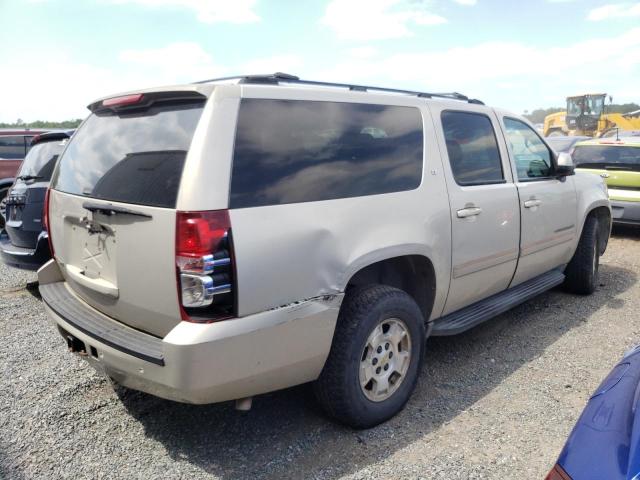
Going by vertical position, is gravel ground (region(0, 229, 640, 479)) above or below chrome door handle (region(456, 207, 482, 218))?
below

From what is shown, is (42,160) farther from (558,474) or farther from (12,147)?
(12,147)

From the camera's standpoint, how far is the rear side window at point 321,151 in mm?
2381

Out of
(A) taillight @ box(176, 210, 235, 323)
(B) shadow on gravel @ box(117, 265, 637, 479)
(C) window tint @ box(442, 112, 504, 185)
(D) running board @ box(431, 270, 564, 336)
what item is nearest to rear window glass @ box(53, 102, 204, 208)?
(A) taillight @ box(176, 210, 235, 323)

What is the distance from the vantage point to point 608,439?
5.33 feet

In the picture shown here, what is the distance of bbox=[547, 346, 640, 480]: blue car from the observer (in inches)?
58.9

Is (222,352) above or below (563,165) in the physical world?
below

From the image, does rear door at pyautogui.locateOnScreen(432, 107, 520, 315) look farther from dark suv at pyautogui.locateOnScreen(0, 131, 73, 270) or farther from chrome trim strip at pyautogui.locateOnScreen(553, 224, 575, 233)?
dark suv at pyautogui.locateOnScreen(0, 131, 73, 270)

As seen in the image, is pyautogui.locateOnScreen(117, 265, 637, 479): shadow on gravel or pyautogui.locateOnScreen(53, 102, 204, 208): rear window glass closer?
pyautogui.locateOnScreen(53, 102, 204, 208): rear window glass

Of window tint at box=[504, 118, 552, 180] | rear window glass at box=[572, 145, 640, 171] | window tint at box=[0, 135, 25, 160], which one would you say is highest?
window tint at box=[0, 135, 25, 160]

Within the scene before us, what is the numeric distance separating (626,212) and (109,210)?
8.02 metres

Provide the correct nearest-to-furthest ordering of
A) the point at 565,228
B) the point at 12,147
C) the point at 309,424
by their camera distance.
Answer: the point at 309,424 → the point at 565,228 → the point at 12,147

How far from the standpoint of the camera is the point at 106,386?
136 inches

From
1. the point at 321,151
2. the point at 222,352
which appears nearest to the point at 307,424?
the point at 222,352

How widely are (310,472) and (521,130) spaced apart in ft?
11.3
